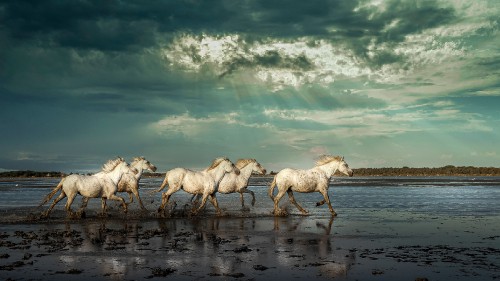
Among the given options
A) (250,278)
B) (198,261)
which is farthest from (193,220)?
(250,278)

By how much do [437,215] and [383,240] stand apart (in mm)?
7526

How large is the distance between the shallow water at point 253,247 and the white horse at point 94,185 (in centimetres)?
90

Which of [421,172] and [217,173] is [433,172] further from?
[217,173]

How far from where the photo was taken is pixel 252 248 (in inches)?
425

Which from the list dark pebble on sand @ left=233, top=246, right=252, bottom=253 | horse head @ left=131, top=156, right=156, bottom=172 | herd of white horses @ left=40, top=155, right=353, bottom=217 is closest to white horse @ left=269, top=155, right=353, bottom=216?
herd of white horses @ left=40, top=155, right=353, bottom=217

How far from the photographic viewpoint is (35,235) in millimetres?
12977

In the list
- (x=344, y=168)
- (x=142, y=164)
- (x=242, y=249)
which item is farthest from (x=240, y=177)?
(x=242, y=249)

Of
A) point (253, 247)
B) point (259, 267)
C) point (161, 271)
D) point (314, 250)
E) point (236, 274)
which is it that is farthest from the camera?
point (253, 247)

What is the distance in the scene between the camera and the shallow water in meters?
8.31

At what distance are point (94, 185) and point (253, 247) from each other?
9.23 meters

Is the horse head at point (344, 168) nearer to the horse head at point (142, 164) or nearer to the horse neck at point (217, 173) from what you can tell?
the horse neck at point (217, 173)

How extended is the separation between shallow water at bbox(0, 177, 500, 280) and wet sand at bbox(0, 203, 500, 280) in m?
0.02

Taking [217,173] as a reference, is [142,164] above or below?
above

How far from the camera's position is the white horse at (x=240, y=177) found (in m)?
20.8
